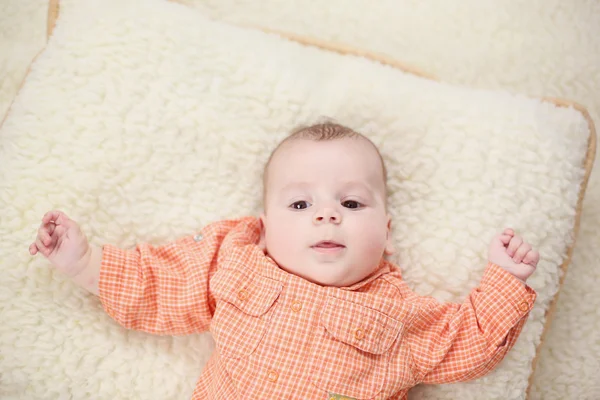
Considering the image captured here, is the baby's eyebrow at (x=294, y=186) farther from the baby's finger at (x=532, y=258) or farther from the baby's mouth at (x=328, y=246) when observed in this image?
the baby's finger at (x=532, y=258)

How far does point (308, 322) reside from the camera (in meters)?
1.26

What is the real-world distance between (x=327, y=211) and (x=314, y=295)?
7.2 inches

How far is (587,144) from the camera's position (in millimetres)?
1482

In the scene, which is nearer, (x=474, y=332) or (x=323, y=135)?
(x=474, y=332)

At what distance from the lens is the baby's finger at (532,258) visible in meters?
1.29

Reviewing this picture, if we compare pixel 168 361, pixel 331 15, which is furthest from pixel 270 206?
pixel 331 15

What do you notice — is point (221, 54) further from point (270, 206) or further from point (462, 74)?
point (462, 74)

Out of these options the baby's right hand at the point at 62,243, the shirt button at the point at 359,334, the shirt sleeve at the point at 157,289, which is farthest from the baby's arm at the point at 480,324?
the baby's right hand at the point at 62,243

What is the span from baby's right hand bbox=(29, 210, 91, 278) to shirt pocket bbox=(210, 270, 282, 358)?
30 cm

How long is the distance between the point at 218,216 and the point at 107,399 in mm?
508

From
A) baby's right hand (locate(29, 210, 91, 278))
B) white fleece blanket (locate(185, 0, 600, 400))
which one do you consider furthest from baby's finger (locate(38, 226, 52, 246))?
white fleece blanket (locate(185, 0, 600, 400))

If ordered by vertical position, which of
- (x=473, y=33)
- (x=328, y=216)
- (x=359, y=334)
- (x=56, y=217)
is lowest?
(x=359, y=334)

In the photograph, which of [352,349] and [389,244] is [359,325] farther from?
[389,244]

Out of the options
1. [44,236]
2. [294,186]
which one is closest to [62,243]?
[44,236]
